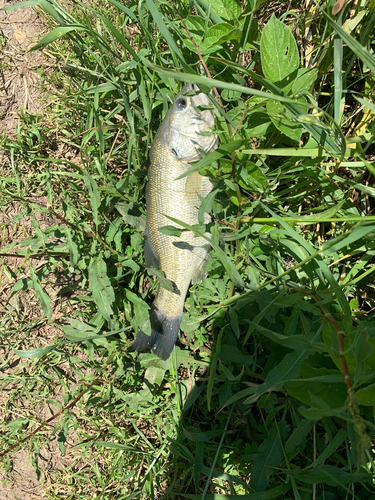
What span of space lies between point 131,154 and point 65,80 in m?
1.01

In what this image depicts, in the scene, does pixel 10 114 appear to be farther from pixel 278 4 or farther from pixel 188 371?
pixel 188 371

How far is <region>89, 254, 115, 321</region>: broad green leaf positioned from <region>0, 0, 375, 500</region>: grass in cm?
1

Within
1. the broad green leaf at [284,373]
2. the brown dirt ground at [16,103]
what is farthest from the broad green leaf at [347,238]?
the brown dirt ground at [16,103]

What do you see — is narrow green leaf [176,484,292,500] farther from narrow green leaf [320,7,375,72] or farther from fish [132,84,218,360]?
narrow green leaf [320,7,375,72]

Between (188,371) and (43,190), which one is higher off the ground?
(43,190)

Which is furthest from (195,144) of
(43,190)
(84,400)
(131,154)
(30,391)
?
(30,391)

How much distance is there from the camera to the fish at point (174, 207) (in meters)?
2.28

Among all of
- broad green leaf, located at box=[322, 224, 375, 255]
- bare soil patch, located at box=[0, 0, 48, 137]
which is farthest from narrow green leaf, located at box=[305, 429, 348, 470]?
bare soil patch, located at box=[0, 0, 48, 137]

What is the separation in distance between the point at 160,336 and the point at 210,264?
1.92ft

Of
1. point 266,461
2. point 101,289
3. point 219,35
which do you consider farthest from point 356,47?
point 266,461

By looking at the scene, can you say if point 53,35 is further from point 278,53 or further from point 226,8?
point 278,53

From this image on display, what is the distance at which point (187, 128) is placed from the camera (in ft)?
7.46

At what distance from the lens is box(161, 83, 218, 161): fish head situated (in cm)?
225

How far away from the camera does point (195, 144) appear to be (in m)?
2.28
